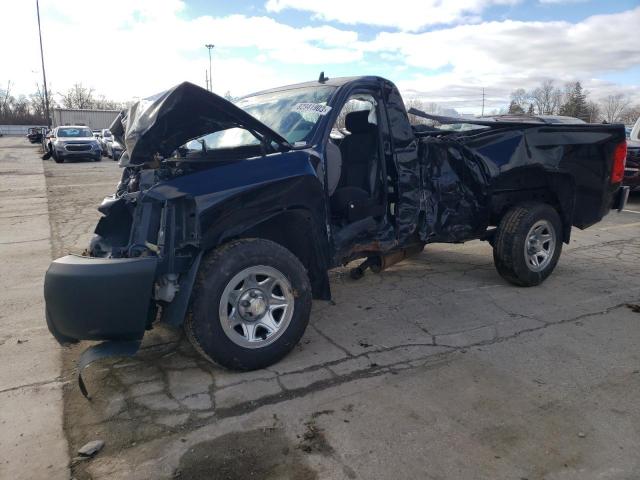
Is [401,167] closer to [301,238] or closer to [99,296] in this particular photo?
[301,238]

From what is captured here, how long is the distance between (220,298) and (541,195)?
3.87 metres

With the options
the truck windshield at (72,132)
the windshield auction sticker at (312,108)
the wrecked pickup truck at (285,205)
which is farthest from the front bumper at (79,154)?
the windshield auction sticker at (312,108)

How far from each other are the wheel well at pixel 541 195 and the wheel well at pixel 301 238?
2237mm

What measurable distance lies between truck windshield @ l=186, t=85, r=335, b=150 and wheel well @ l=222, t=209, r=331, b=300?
626 millimetres

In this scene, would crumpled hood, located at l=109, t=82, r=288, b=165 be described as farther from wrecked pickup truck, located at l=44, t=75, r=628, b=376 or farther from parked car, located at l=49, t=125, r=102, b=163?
parked car, located at l=49, t=125, r=102, b=163

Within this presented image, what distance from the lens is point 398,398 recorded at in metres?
3.29

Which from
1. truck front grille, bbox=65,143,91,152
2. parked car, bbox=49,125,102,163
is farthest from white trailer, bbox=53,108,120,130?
truck front grille, bbox=65,143,91,152

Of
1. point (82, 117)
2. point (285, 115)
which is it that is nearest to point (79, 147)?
point (285, 115)

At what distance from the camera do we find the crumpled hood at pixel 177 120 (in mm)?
3289

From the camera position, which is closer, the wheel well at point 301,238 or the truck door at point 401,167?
the wheel well at point 301,238

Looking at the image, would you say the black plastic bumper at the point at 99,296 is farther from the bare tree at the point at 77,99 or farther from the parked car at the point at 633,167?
the bare tree at the point at 77,99

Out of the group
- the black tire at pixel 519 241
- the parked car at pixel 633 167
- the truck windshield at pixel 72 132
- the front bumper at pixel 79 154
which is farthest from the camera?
the truck windshield at pixel 72 132

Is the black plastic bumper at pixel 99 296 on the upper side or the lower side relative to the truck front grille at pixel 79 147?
lower

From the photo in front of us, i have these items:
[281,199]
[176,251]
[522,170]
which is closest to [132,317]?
[176,251]
